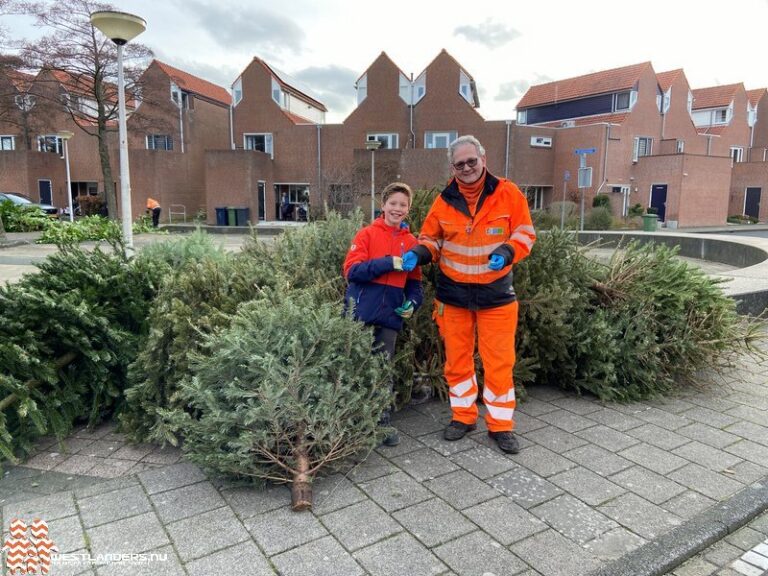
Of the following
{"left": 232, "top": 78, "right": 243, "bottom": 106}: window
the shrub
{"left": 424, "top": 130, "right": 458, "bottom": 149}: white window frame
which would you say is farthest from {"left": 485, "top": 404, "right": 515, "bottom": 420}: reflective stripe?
{"left": 232, "top": 78, "right": 243, "bottom": 106}: window

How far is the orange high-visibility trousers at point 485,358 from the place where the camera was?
350cm

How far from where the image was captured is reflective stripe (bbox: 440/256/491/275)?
3.43 metres

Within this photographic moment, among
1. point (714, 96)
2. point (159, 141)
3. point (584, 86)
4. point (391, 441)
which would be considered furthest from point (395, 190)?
point (714, 96)

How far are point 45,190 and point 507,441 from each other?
4124cm

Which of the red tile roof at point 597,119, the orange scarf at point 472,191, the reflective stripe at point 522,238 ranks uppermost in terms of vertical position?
the red tile roof at point 597,119

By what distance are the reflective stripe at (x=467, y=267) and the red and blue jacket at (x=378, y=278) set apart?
0.81 feet

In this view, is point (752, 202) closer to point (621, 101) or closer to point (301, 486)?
point (621, 101)

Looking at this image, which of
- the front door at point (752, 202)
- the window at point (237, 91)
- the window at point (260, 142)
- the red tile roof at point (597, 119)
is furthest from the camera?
the front door at point (752, 202)

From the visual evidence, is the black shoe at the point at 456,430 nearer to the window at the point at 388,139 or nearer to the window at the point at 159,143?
the window at the point at 388,139

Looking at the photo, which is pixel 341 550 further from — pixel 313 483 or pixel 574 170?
pixel 574 170

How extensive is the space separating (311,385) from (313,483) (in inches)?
21.7

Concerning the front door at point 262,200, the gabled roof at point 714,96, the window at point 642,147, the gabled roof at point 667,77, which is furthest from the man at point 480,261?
the gabled roof at point 714,96

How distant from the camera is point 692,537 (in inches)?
103

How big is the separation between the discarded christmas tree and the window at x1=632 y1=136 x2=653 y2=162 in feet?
120
